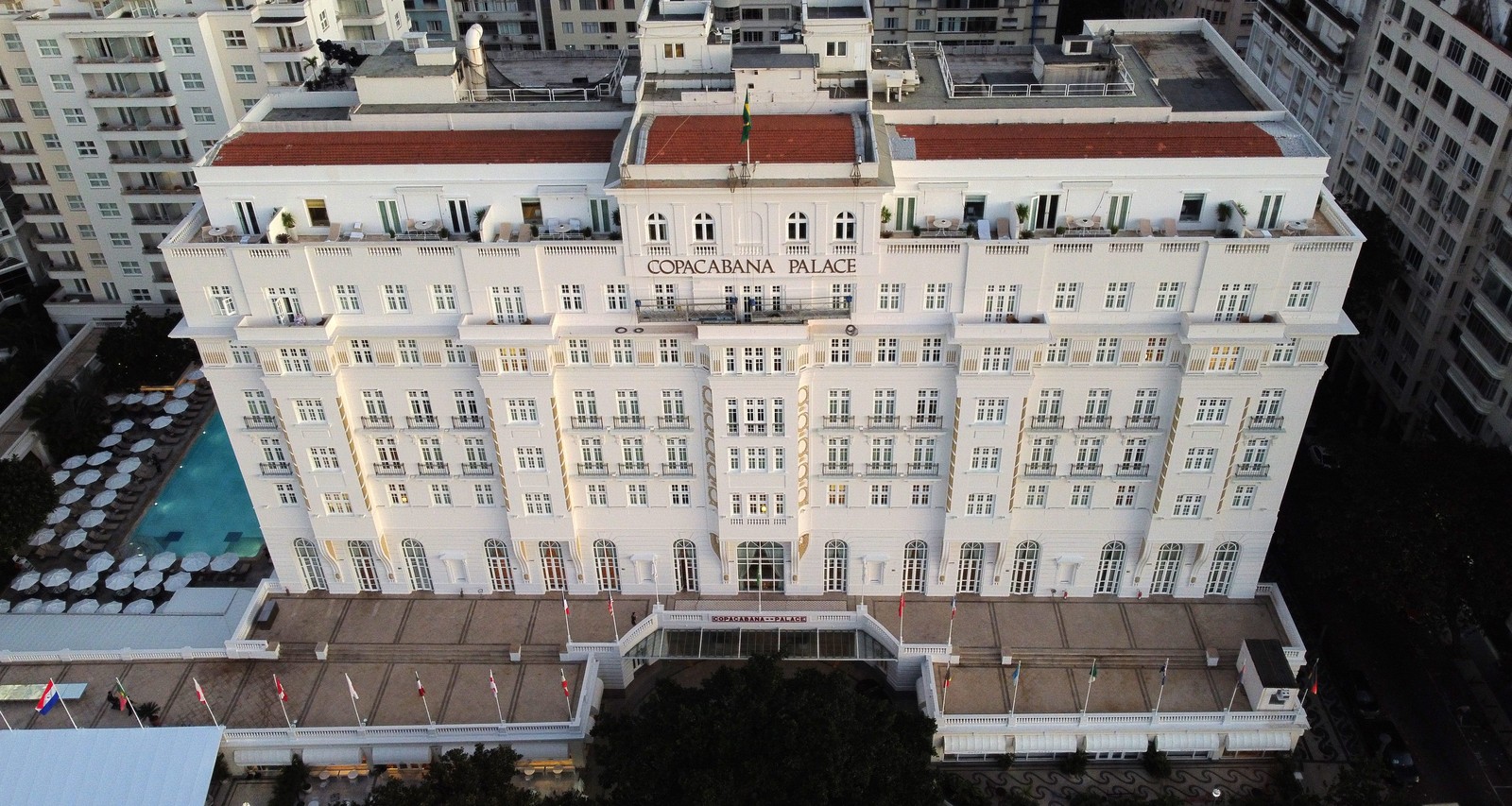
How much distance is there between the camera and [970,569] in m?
70.3

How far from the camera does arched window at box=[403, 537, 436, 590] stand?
7088 cm

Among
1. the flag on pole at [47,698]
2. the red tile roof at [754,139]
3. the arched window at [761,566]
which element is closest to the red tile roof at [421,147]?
the red tile roof at [754,139]

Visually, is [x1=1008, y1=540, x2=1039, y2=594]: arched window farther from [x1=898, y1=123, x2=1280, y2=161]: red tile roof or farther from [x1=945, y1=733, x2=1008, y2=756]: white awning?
[x1=898, y1=123, x2=1280, y2=161]: red tile roof

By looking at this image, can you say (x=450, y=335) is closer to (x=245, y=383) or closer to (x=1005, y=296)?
(x=245, y=383)

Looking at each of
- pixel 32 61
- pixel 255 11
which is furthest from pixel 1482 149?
pixel 32 61

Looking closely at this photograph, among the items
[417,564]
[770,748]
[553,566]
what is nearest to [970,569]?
[770,748]

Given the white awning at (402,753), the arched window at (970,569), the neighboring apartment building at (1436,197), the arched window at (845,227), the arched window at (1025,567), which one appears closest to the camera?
the arched window at (845,227)

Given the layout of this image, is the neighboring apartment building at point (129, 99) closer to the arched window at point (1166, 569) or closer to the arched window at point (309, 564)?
the arched window at point (309, 564)

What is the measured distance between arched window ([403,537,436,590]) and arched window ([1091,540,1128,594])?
4204 cm

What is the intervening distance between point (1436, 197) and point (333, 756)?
82646mm

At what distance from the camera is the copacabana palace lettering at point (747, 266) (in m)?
58.9

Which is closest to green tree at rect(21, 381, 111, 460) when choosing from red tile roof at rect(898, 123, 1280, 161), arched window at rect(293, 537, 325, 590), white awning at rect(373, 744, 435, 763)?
arched window at rect(293, 537, 325, 590)

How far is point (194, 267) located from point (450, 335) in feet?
45.3

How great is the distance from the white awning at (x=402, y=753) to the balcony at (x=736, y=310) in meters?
27.2
